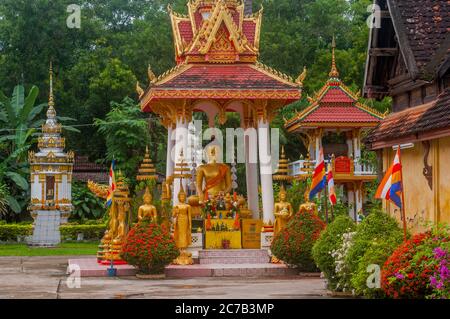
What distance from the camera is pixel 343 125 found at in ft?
127

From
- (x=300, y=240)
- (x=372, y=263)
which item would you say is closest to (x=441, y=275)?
(x=372, y=263)

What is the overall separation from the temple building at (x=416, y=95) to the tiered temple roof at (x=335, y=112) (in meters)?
19.6

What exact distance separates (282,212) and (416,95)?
7.76 metres

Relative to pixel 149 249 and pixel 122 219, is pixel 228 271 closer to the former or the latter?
pixel 149 249

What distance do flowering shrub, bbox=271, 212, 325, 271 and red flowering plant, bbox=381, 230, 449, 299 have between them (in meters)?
8.13

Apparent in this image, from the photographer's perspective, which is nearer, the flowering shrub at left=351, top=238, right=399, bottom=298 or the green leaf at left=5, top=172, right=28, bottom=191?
the flowering shrub at left=351, top=238, right=399, bottom=298

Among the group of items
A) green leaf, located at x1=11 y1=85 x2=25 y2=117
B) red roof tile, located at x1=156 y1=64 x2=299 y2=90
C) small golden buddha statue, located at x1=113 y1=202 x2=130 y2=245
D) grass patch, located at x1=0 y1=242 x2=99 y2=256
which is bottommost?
grass patch, located at x1=0 y1=242 x2=99 y2=256

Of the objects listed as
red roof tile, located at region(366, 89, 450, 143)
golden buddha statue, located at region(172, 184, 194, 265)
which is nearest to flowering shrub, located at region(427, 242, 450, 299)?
red roof tile, located at region(366, 89, 450, 143)

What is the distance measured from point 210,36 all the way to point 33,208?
19.9 m

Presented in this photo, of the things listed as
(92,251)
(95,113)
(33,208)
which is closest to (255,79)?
(92,251)

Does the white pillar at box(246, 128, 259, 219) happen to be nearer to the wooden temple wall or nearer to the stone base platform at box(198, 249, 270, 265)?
the stone base platform at box(198, 249, 270, 265)

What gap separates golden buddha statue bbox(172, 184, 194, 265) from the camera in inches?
932

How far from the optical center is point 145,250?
21.2 m
